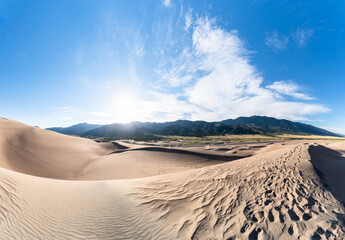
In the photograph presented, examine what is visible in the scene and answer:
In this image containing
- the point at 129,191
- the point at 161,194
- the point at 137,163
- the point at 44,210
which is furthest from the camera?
the point at 137,163

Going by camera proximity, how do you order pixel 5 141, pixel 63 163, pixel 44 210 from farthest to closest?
pixel 63 163, pixel 5 141, pixel 44 210

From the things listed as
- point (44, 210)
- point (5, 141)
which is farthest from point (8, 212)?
point (5, 141)

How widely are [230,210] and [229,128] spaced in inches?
4945

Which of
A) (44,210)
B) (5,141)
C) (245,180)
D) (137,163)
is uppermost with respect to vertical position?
(5,141)

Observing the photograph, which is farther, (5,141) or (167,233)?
(5,141)

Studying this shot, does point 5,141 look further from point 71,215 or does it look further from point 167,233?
point 167,233

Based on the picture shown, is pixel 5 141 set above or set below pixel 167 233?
above

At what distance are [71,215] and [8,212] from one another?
1.75 meters

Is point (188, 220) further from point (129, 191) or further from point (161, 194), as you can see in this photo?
point (129, 191)

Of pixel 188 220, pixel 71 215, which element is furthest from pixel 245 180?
pixel 71 215

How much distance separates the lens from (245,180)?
6.48m

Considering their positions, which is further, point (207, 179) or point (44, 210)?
point (207, 179)

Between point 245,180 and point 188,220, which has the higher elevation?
point 245,180

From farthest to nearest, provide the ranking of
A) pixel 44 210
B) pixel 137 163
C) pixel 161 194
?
pixel 137 163 < pixel 161 194 < pixel 44 210
